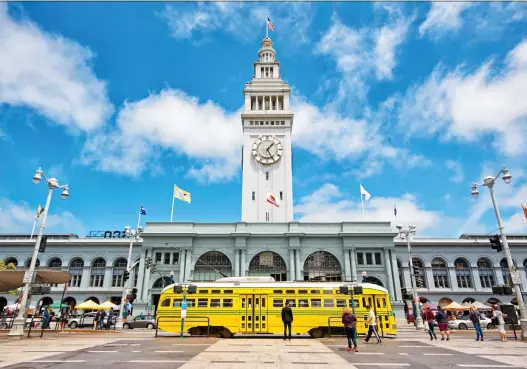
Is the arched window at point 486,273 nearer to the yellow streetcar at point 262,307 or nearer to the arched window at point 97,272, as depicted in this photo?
the yellow streetcar at point 262,307

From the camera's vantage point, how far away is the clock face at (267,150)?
6022 centimetres

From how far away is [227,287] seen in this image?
23828 millimetres

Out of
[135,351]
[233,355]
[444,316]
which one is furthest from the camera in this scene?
[444,316]

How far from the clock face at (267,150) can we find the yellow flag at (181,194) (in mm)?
15766

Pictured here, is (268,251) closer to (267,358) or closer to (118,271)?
(118,271)

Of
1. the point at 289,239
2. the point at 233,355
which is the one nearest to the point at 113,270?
the point at 289,239

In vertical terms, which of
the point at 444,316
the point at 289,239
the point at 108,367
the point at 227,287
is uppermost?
the point at 289,239

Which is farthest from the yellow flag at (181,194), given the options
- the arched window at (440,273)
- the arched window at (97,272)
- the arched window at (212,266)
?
the arched window at (440,273)

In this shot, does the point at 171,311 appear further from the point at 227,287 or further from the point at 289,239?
the point at 289,239

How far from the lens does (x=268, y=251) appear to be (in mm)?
49312

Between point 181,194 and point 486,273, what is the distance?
47.7 meters

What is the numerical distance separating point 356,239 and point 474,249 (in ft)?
69.5

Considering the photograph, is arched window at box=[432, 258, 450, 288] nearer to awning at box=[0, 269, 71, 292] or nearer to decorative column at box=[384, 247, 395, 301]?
decorative column at box=[384, 247, 395, 301]

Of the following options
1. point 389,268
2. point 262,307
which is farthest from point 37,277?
point 389,268
